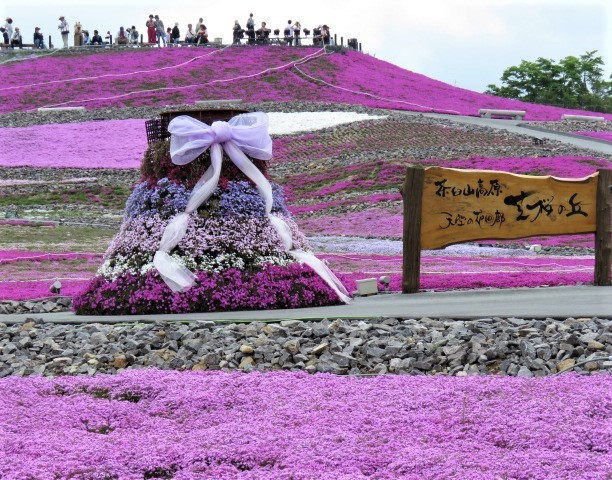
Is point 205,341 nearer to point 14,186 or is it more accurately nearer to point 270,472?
point 270,472

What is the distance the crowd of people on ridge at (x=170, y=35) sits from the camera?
58844 millimetres

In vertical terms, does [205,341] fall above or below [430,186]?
below

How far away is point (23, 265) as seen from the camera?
18.8m

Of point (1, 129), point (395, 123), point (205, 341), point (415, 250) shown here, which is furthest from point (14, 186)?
point (205, 341)

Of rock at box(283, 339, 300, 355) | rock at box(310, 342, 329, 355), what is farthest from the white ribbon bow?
rock at box(310, 342, 329, 355)

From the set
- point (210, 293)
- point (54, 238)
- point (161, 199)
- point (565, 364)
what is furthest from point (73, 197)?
point (565, 364)

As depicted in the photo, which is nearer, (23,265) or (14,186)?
(23,265)

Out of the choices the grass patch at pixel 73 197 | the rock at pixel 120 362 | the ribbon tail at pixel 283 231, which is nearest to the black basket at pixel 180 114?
the ribbon tail at pixel 283 231

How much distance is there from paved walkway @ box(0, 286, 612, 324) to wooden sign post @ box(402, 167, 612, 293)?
646 millimetres

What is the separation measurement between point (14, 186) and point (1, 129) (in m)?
9.61

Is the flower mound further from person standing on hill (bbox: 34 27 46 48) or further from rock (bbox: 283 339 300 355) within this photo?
person standing on hill (bbox: 34 27 46 48)

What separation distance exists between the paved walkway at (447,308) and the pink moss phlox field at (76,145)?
1043 inches

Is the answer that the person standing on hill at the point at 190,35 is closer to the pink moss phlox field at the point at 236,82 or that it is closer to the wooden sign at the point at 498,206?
the pink moss phlox field at the point at 236,82

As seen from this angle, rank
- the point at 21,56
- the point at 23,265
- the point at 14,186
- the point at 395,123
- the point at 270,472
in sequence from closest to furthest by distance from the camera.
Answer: the point at 270,472 < the point at 23,265 < the point at 14,186 < the point at 395,123 < the point at 21,56
